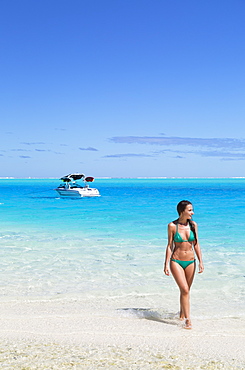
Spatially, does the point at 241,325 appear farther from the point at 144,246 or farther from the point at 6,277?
the point at 144,246

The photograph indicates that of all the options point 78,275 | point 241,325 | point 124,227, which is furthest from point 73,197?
point 241,325

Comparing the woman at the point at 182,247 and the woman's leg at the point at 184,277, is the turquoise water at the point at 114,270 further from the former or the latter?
the woman at the point at 182,247

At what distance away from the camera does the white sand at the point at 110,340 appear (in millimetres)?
4062

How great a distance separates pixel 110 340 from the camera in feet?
16.2

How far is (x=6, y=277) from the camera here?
30.5 feet

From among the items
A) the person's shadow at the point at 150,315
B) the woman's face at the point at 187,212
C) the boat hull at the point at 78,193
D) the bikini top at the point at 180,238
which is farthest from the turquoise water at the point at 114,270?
the boat hull at the point at 78,193

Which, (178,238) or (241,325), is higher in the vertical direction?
(178,238)

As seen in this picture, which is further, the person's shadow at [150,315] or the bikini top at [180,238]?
the person's shadow at [150,315]

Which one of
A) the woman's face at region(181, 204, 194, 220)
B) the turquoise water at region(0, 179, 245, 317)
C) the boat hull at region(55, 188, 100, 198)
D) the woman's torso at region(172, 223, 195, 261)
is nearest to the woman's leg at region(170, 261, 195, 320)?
the woman's torso at region(172, 223, 195, 261)

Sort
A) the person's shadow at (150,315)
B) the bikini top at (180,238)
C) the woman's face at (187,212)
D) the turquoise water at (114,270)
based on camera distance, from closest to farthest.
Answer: the woman's face at (187,212), the bikini top at (180,238), the person's shadow at (150,315), the turquoise water at (114,270)

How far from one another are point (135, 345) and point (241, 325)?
2168mm

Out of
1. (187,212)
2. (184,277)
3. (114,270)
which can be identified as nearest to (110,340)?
(184,277)

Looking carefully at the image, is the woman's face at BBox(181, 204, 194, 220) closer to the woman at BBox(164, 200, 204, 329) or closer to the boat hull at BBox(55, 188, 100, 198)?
the woman at BBox(164, 200, 204, 329)

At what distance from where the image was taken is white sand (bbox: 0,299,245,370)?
406 centimetres
